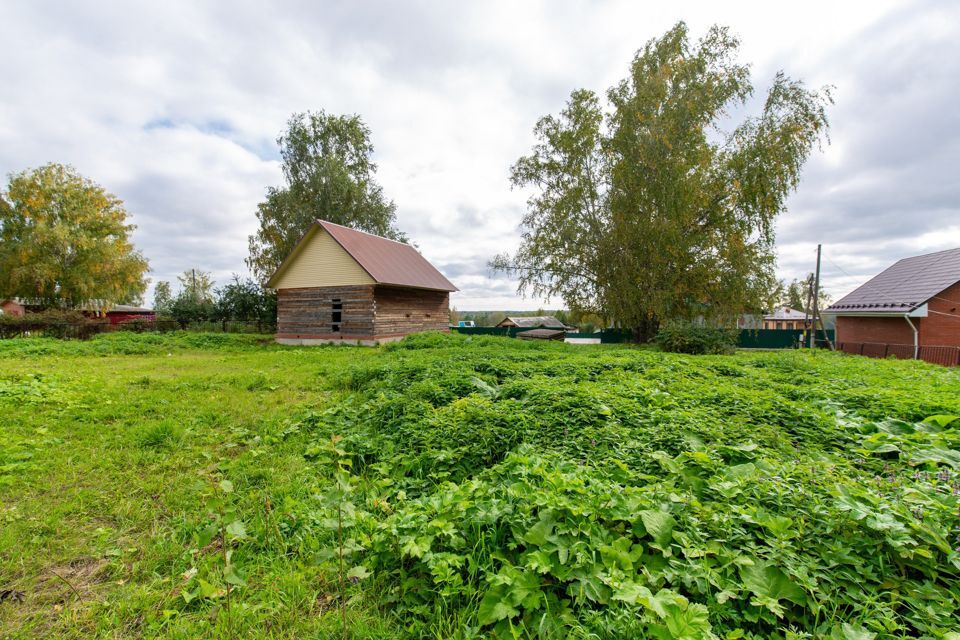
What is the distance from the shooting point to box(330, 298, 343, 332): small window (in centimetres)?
1880

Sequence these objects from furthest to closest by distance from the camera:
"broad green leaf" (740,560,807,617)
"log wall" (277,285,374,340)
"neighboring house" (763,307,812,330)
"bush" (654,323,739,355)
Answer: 1. "neighboring house" (763,307,812,330)
2. "log wall" (277,285,374,340)
3. "bush" (654,323,739,355)
4. "broad green leaf" (740,560,807,617)

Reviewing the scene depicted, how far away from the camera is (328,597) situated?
7.61ft

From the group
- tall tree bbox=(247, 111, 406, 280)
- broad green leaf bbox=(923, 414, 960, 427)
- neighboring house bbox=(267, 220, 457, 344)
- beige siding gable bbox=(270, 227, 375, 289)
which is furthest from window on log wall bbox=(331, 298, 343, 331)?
broad green leaf bbox=(923, 414, 960, 427)

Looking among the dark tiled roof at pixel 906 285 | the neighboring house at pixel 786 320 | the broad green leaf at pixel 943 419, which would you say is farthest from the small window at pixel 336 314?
the neighboring house at pixel 786 320

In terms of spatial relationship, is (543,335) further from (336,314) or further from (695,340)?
(336,314)

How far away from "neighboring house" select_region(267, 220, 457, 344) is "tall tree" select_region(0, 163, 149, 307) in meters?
19.6

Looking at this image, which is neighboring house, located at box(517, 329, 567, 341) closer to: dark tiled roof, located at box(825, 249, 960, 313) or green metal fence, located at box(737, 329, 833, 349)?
green metal fence, located at box(737, 329, 833, 349)

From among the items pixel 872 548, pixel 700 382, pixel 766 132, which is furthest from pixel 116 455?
pixel 766 132

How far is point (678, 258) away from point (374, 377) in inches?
602

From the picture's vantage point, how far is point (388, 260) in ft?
68.5

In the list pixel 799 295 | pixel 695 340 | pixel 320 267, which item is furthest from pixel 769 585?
pixel 799 295

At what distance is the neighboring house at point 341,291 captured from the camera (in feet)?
59.7

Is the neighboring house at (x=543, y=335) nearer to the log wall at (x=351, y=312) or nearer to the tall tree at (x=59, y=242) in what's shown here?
the log wall at (x=351, y=312)

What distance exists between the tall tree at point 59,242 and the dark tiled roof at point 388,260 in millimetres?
21231
